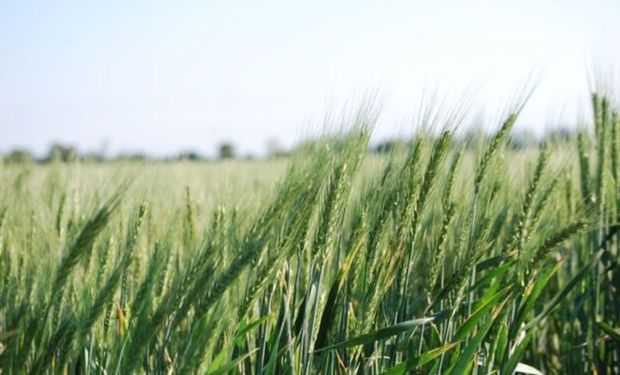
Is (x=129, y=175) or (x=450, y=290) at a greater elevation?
(x=129, y=175)

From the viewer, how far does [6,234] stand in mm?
1896

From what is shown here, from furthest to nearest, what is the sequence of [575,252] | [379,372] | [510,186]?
1. [575,252]
2. [510,186]
3. [379,372]

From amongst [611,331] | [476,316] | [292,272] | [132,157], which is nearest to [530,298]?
[476,316]

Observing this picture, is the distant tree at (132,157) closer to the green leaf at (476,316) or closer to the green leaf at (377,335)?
the green leaf at (377,335)

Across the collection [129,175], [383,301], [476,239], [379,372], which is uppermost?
[129,175]

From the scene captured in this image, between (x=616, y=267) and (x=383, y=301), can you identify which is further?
(x=616, y=267)

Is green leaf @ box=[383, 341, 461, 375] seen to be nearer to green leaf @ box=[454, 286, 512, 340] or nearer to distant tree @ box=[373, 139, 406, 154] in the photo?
green leaf @ box=[454, 286, 512, 340]

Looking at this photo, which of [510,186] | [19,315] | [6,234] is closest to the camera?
[19,315]

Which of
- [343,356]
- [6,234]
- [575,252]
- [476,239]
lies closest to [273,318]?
[343,356]

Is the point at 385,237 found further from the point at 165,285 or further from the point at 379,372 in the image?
the point at 165,285

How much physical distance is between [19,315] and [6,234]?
594 mm

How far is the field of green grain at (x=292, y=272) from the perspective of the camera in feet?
3.99

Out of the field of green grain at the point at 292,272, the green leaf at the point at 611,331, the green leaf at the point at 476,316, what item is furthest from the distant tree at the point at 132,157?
the green leaf at the point at 611,331

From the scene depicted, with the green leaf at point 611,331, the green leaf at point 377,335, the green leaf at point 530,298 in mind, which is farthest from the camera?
the green leaf at point 611,331
